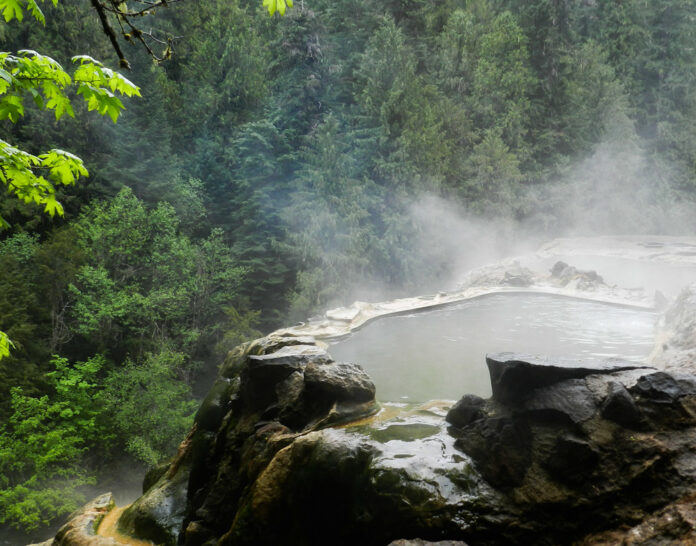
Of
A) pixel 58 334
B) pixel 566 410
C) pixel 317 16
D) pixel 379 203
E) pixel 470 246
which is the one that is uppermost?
pixel 317 16

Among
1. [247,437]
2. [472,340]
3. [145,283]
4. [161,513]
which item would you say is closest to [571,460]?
[247,437]

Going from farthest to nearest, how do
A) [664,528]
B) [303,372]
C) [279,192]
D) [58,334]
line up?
[279,192]
[58,334]
[303,372]
[664,528]

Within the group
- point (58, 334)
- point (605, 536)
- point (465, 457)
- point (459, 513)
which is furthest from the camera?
point (58, 334)

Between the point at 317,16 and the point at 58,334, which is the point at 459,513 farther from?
the point at 317,16

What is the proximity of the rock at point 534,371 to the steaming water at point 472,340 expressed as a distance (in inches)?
82.4

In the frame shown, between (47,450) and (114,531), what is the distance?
10.2 meters

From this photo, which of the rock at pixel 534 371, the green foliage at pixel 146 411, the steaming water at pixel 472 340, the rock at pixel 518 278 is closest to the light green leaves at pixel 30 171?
the rock at pixel 534 371

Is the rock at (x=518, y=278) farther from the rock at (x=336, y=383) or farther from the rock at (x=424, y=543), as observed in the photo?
the rock at (x=424, y=543)

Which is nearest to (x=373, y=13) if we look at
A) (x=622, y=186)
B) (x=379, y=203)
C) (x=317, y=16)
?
(x=317, y=16)

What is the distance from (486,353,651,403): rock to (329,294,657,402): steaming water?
82.4 inches

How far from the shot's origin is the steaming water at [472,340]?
6.30 metres

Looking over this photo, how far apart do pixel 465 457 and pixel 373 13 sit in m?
26.3

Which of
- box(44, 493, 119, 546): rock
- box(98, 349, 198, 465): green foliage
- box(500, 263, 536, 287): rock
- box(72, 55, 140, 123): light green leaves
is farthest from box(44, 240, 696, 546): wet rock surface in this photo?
box(98, 349, 198, 465): green foliage

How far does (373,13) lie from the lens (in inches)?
960
